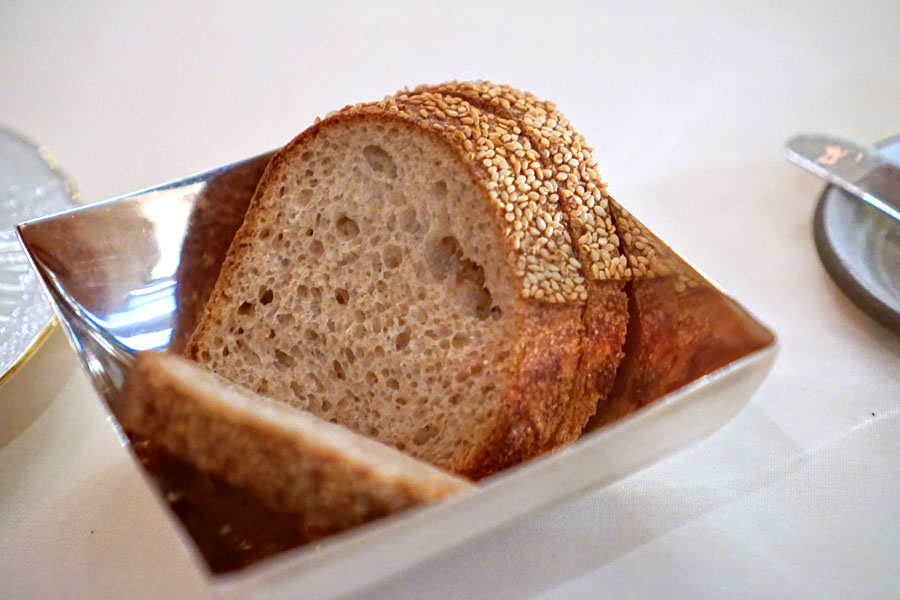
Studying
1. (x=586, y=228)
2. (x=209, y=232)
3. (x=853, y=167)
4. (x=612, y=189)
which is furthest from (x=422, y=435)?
(x=853, y=167)

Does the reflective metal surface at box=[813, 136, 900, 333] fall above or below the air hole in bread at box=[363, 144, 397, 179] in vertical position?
below

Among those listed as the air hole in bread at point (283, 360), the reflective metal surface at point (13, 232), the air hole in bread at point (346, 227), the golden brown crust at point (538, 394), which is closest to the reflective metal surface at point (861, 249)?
the golden brown crust at point (538, 394)

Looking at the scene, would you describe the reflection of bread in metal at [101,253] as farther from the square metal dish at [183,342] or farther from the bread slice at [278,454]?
the bread slice at [278,454]

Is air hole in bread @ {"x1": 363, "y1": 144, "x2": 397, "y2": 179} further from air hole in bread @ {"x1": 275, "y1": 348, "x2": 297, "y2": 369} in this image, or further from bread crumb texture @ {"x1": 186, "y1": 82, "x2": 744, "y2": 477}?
air hole in bread @ {"x1": 275, "y1": 348, "x2": 297, "y2": 369}

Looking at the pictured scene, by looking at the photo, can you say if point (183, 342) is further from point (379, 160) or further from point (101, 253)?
point (379, 160)

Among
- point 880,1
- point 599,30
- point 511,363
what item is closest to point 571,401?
point 511,363

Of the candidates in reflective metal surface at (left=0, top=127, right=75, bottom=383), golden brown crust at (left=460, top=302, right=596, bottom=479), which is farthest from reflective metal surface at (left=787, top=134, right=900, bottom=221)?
reflective metal surface at (left=0, top=127, right=75, bottom=383)

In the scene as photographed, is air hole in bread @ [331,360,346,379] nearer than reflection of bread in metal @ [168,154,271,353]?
Yes
